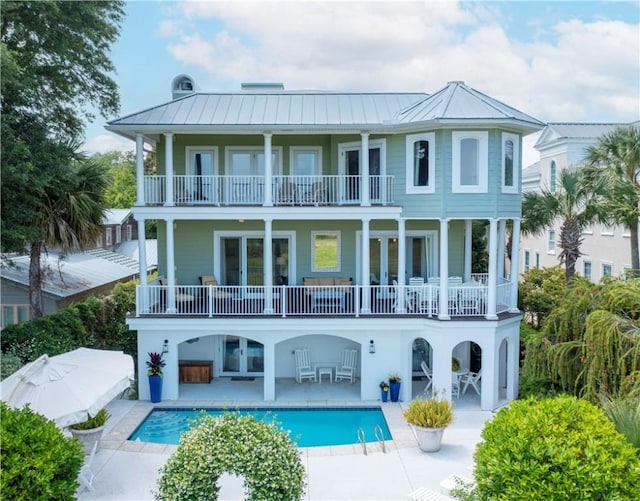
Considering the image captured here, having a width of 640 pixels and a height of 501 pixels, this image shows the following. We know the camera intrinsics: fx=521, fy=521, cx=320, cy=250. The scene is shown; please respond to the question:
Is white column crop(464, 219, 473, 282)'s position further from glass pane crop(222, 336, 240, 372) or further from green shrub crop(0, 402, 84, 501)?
green shrub crop(0, 402, 84, 501)

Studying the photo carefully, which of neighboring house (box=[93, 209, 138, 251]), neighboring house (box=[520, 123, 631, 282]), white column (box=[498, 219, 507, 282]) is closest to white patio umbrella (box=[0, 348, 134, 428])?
white column (box=[498, 219, 507, 282])

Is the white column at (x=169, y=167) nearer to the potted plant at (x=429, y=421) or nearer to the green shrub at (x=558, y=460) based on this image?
the potted plant at (x=429, y=421)

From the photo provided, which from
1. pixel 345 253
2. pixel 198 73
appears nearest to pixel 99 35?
pixel 198 73

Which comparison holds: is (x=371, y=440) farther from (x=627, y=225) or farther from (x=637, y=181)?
(x=637, y=181)

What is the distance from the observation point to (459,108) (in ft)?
50.4

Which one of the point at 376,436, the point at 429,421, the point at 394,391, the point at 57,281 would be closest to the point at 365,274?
the point at 394,391

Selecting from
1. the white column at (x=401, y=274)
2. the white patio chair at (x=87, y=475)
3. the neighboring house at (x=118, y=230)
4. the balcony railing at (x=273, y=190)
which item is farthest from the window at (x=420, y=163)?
the neighboring house at (x=118, y=230)

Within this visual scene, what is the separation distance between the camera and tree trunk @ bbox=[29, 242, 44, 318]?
16922 millimetres

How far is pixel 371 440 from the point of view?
1322 cm

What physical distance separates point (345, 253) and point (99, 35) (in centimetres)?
1054

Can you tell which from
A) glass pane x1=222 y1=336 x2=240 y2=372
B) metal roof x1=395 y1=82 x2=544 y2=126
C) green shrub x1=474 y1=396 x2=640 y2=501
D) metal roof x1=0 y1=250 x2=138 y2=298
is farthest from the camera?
metal roof x1=0 y1=250 x2=138 y2=298

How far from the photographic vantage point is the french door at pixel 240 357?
18.3 m

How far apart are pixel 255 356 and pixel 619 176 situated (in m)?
13.4

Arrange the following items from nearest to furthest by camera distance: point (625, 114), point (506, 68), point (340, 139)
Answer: point (340, 139) < point (506, 68) < point (625, 114)
